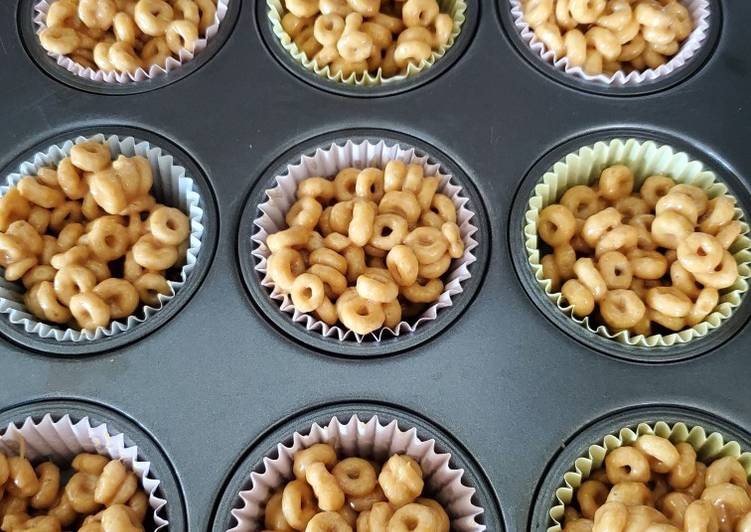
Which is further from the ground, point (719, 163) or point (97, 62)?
point (97, 62)

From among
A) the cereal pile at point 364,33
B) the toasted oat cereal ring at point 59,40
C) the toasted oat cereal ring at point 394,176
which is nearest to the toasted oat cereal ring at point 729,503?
the toasted oat cereal ring at point 394,176

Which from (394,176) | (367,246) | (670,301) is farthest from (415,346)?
(670,301)

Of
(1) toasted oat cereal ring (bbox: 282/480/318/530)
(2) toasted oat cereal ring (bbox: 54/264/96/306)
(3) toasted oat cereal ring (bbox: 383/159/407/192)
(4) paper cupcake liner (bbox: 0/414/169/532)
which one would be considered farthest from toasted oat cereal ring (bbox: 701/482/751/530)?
(2) toasted oat cereal ring (bbox: 54/264/96/306)

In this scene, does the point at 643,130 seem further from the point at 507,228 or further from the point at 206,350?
the point at 206,350

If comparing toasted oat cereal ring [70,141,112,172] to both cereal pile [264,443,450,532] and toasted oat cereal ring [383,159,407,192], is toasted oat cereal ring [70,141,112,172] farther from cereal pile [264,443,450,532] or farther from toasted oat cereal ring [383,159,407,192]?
cereal pile [264,443,450,532]

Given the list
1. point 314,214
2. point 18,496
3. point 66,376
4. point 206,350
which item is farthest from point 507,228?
point 18,496

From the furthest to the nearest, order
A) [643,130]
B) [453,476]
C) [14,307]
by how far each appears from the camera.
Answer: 1. [643,130]
2. [14,307]
3. [453,476]

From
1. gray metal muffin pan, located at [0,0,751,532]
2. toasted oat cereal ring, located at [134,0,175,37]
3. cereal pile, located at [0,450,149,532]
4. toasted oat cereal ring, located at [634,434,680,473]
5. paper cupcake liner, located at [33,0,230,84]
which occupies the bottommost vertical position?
cereal pile, located at [0,450,149,532]
